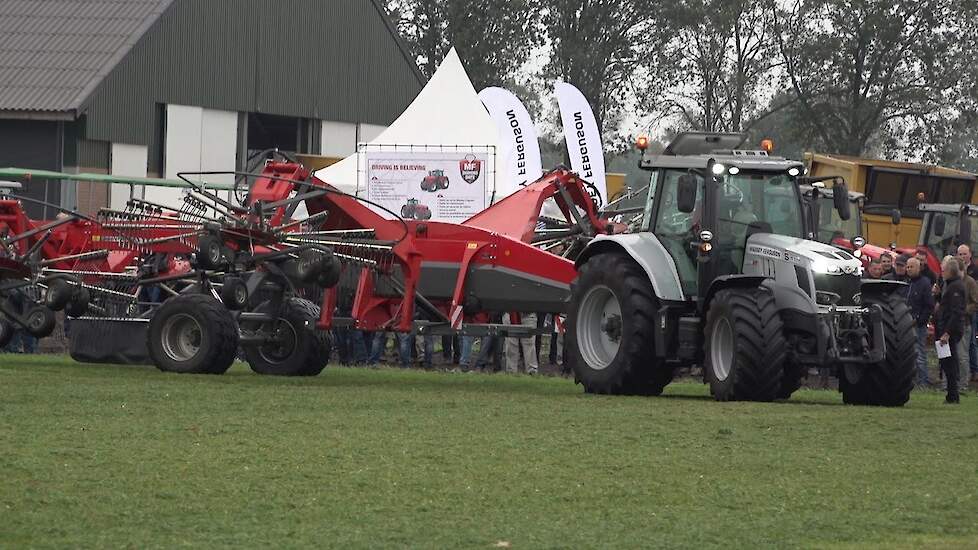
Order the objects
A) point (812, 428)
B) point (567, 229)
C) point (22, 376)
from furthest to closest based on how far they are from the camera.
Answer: point (567, 229), point (22, 376), point (812, 428)

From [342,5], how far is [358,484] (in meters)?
41.6

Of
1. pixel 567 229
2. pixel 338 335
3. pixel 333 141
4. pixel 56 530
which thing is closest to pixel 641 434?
pixel 56 530

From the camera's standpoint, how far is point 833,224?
2873cm

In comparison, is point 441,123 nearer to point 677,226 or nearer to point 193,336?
point 193,336

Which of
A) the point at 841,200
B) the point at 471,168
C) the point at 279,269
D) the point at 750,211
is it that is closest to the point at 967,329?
the point at 841,200

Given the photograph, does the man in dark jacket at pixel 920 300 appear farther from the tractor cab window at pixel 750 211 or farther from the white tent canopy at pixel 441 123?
the white tent canopy at pixel 441 123

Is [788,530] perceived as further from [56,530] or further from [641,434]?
[641,434]

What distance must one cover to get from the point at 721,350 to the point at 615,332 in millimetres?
1449

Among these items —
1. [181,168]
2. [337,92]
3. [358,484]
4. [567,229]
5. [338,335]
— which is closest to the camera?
[358,484]

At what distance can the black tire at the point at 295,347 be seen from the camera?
67.9 feet

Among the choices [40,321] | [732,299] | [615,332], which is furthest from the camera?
[40,321]

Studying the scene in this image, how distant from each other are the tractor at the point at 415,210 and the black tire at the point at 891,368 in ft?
40.9

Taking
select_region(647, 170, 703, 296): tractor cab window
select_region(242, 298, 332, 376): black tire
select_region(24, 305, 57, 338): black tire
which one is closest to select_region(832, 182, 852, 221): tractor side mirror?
select_region(647, 170, 703, 296): tractor cab window

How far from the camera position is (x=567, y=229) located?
830 inches
